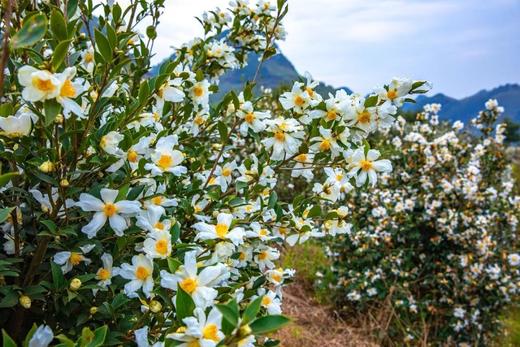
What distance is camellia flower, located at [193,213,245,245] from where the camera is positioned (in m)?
0.94

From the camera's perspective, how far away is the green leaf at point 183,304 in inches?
26.8

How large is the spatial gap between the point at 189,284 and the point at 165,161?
1.00 feet

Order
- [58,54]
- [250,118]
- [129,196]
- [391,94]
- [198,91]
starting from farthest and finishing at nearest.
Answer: [198,91] → [250,118] → [391,94] → [129,196] → [58,54]

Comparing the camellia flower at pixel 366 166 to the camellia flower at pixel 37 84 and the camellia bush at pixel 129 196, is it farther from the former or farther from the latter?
the camellia flower at pixel 37 84

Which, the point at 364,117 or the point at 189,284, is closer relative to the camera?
the point at 189,284

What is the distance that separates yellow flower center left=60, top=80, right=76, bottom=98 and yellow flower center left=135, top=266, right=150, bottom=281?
36 cm

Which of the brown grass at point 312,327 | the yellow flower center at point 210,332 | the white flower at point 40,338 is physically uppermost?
the yellow flower center at point 210,332

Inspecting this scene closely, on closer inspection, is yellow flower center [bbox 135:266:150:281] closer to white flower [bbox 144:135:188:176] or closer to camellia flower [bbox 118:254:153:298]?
camellia flower [bbox 118:254:153:298]

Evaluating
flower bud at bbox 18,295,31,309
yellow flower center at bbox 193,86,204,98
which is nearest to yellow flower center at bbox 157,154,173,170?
flower bud at bbox 18,295,31,309

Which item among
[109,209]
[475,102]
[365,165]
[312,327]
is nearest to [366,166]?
[365,165]

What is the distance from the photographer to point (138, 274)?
912 millimetres

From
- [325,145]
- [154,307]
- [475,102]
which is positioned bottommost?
[475,102]

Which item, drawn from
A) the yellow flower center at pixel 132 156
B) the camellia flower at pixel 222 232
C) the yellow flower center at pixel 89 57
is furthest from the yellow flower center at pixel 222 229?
the yellow flower center at pixel 89 57

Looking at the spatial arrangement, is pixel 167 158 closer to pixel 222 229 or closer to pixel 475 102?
pixel 222 229
